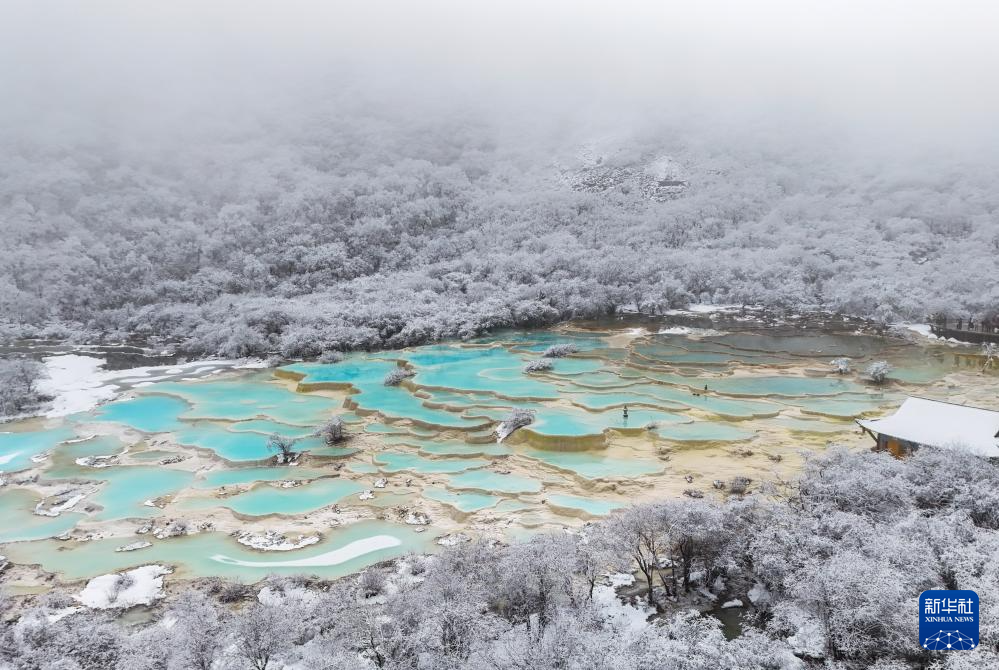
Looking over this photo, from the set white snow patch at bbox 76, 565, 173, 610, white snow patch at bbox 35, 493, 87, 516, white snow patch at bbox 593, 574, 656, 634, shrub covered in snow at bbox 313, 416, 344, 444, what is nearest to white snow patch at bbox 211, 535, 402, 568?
white snow patch at bbox 76, 565, 173, 610

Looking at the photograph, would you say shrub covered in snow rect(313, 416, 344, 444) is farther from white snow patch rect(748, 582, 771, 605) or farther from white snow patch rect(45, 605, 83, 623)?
white snow patch rect(748, 582, 771, 605)

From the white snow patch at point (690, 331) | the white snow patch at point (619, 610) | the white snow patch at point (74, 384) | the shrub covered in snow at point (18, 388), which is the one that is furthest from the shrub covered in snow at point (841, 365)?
the shrub covered in snow at point (18, 388)

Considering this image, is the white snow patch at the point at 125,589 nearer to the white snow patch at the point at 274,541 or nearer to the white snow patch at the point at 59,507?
the white snow patch at the point at 274,541

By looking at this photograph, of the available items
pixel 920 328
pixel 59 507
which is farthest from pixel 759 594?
pixel 920 328

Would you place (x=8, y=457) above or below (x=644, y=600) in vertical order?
above

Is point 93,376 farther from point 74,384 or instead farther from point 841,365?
point 841,365
